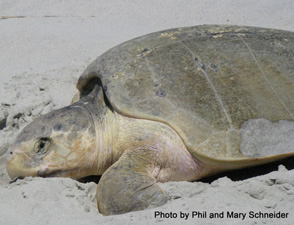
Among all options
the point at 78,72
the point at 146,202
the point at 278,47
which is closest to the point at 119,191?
the point at 146,202

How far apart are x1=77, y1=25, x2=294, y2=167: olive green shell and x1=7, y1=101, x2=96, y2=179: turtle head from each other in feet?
0.89

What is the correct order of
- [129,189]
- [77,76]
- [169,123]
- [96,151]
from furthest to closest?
[77,76]
[96,151]
[169,123]
[129,189]

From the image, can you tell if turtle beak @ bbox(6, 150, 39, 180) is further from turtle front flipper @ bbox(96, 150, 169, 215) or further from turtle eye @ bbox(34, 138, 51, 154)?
turtle front flipper @ bbox(96, 150, 169, 215)

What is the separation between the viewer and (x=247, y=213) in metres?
1.79

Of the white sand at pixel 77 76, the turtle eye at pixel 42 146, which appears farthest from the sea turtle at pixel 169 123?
the white sand at pixel 77 76

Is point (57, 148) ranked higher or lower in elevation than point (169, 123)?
lower

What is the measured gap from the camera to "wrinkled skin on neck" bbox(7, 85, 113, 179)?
2.29m

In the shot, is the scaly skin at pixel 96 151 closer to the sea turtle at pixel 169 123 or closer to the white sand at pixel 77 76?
the sea turtle at pixel 169 123

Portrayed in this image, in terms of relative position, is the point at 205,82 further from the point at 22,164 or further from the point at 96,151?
the point at 22,164

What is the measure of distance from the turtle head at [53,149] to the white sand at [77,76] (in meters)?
0.09

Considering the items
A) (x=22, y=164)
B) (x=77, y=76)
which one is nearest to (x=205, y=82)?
(x=22, y=164)

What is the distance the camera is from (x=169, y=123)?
7.42 ft

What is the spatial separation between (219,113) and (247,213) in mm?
693

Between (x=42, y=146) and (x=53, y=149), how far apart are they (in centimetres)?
7
